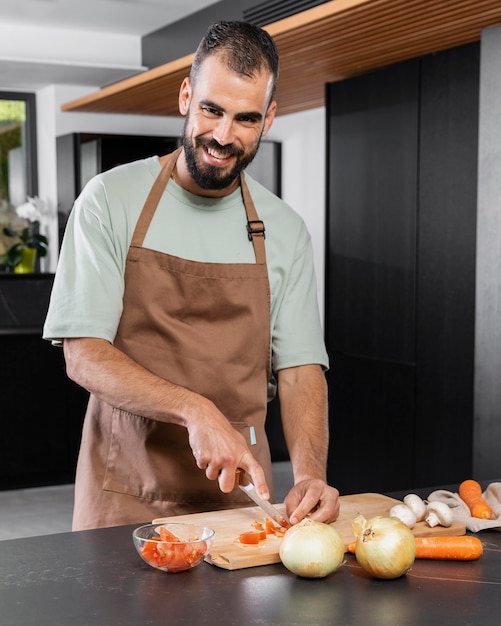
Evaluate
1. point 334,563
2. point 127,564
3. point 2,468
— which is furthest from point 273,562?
point 2,468

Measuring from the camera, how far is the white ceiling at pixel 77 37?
6.07m

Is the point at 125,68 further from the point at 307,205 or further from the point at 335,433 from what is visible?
the point at 335,433

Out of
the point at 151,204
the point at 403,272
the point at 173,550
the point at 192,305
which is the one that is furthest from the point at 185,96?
the point at 403,272

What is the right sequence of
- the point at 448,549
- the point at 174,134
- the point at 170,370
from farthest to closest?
the point at 174,134 → the point at 170,370 → the point at 448,549

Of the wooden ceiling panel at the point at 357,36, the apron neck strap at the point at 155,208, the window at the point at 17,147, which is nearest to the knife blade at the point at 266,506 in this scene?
the apron neck strap at the point at 155,208

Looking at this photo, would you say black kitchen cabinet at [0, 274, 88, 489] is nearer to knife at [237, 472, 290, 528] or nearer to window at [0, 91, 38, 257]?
window at [0, 91, 38, 257]

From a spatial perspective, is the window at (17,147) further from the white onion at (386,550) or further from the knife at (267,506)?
the white onion at (386,550)

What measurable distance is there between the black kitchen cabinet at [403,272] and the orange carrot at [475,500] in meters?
2.36

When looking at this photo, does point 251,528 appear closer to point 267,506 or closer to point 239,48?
point 267,506

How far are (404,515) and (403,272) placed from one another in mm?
3066

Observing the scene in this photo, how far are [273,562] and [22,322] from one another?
4.86m

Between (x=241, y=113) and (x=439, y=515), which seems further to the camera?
(x=241, y=113)

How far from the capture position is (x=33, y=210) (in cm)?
696

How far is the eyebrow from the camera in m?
1.96
